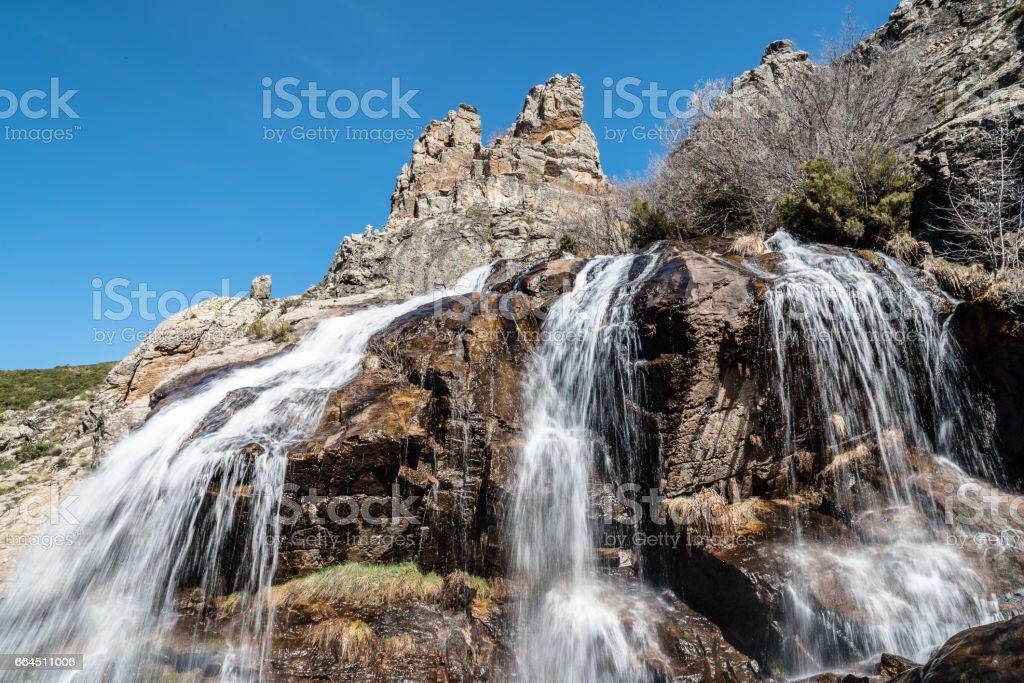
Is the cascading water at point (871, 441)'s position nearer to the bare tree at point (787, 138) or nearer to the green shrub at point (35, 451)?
the bare tree at point (787, 138)

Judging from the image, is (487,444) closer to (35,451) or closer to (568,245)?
(568,245)

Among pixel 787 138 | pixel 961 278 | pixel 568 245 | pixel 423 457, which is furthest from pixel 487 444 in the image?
pixel 568 245

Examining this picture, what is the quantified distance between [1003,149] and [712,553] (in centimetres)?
1014

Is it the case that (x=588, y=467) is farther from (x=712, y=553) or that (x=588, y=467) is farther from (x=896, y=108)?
(x=896, y=108)

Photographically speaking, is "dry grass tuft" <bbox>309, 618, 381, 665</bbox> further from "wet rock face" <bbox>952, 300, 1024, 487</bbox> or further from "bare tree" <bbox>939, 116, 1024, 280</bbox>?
"bare tree" <bbox>939, 116, 1024, 280</bbox>

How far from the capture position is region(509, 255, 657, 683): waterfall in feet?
20.4

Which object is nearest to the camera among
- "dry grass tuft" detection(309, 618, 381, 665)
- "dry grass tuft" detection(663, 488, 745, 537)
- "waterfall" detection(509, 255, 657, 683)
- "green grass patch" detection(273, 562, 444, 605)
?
"dry grass tuft" detection(309, 618, 381, 665)

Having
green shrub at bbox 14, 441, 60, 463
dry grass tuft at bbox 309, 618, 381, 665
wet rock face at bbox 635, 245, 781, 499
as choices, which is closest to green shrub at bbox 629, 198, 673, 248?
wet rock face at bbox 635, 245, 781, 499

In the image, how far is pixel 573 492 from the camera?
7.55 meters

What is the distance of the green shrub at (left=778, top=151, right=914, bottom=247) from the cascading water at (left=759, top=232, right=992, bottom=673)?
2.68 metres

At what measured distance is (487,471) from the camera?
757 centimetres

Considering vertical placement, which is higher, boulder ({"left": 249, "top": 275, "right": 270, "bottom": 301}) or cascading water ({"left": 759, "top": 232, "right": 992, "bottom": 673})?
boulder ({"left": 249, "top": 275, "right": 270, "bottom": 301})

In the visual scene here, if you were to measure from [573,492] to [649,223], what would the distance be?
11.7 metres

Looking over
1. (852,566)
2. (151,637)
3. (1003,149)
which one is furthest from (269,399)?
(1003,149)
